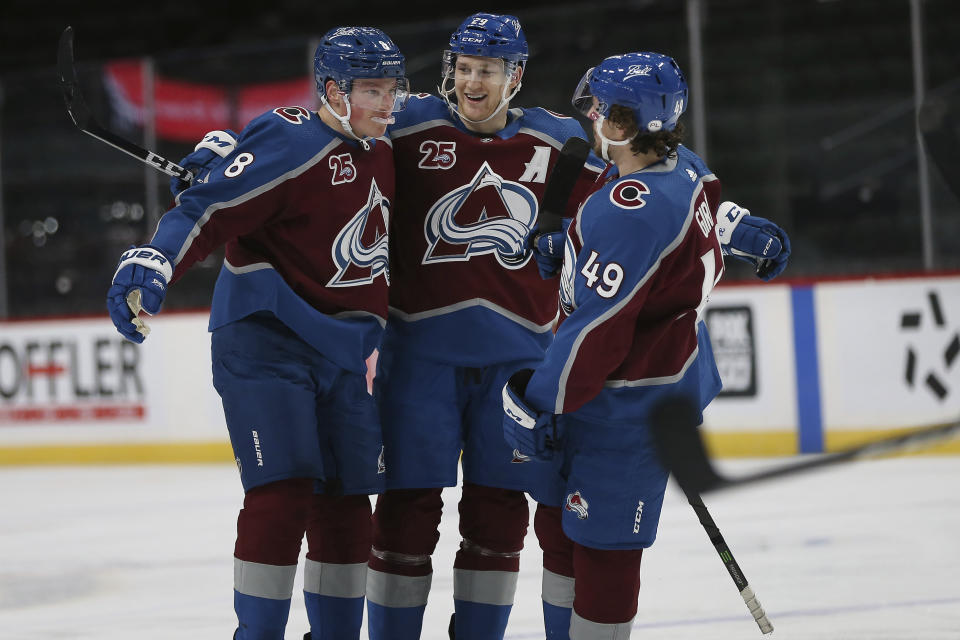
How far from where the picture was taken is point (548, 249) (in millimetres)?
2424

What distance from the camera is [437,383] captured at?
2613 millimetres

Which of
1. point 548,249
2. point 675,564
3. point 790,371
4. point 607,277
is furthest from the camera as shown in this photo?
point 790,371

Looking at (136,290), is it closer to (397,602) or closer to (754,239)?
(397,602)

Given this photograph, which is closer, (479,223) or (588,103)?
(588,103)

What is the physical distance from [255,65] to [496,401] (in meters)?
4.53

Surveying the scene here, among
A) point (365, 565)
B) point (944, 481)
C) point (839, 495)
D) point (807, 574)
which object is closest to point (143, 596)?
point (365, 565)

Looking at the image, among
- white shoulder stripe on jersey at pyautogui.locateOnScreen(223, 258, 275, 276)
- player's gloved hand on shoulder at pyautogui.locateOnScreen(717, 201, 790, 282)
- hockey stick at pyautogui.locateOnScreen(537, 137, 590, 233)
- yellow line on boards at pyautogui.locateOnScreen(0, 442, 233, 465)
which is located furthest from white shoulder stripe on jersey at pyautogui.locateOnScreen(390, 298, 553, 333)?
yellow line on boards at pyautogui.locateOnScreen(0, 442, 233, 465)

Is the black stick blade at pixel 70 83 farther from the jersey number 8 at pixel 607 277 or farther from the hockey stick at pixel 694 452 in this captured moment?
the hockey stick at pixel 694 452

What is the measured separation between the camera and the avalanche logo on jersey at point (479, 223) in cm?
262

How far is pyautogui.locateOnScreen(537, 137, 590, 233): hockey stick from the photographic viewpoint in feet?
8.36

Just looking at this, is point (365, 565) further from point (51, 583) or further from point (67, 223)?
point (67, 223)

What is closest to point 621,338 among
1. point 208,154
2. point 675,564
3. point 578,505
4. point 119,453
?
point 578,505

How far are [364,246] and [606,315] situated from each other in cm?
64

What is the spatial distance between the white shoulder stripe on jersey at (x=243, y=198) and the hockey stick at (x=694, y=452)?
47.7 inches
